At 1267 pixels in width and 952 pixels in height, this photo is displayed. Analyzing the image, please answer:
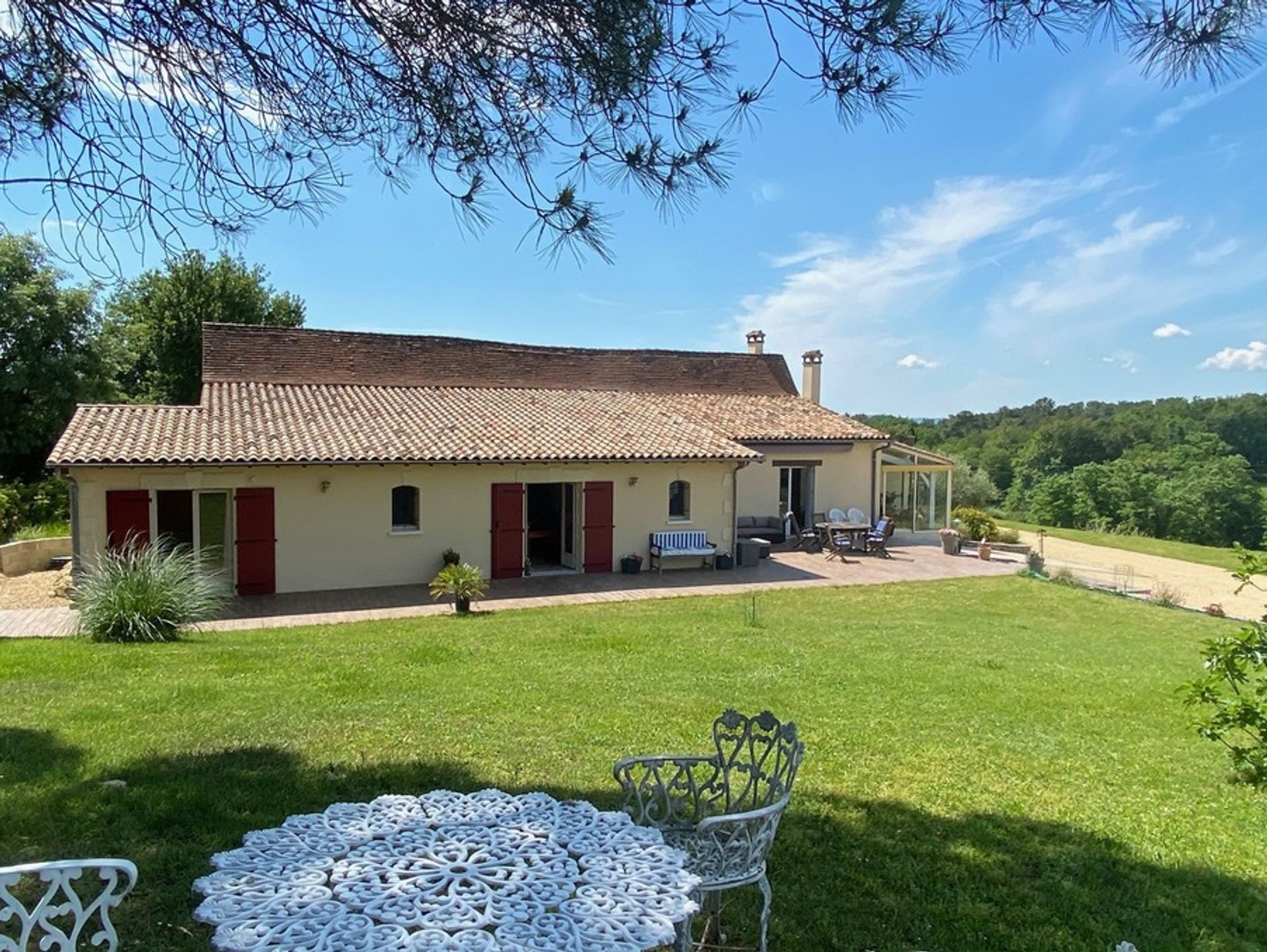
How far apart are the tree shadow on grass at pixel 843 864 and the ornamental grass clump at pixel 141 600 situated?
561 centimetres

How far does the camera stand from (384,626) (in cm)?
1185

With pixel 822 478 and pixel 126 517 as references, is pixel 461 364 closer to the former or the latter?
pixel 126 517

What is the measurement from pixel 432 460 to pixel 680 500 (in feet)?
20.9

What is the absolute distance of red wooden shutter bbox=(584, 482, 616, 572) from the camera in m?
17.4

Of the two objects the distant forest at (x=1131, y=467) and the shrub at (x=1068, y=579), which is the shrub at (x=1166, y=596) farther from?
the distant forest at (x=1131, y=467)

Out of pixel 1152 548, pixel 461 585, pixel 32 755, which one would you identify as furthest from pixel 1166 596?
pixel 32 755

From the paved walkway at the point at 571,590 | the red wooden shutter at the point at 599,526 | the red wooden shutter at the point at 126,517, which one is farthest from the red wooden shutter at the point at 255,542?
the red wooden shutter at the point at 599,526

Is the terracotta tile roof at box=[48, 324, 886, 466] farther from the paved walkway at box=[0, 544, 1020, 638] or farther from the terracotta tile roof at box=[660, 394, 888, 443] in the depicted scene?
the paved walkway at box=[0, 544, 1020, 638]

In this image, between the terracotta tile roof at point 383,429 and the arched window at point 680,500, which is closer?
the terracotta tile roof at point 383,429

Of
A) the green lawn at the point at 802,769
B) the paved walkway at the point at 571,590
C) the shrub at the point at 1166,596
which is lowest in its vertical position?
the shrub at the point at 1166,596

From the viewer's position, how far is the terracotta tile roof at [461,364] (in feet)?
63.5

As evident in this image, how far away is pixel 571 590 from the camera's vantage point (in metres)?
15.5

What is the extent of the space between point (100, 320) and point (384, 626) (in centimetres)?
2052

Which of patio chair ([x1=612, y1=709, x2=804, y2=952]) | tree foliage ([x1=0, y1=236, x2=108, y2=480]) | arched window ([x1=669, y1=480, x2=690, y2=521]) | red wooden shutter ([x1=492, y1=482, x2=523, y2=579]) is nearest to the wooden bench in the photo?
arched window ([x1=669, y1=480, x2=690, y2=521])
